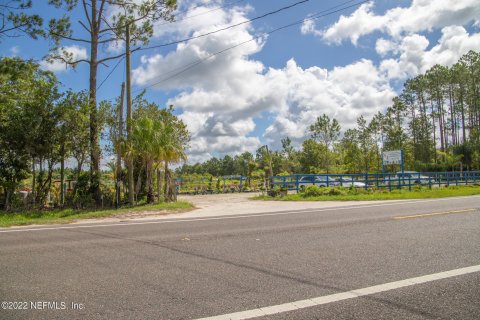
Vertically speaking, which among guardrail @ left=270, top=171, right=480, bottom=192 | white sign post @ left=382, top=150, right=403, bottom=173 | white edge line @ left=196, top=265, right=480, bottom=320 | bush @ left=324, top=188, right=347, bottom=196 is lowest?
white edge line @ left=196, top=265, right=480, bottom=320

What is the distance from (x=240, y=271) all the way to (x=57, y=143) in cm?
1542

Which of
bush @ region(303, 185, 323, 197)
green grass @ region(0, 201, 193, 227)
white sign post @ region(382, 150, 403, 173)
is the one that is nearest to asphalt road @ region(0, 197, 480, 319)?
green grass @ region(0, 201, 193, 227)

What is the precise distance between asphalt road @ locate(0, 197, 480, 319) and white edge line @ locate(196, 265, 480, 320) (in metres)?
0.07

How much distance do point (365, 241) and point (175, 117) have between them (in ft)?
71.5

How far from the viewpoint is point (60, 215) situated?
49.5ft

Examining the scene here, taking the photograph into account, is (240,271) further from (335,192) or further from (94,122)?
(335,192)

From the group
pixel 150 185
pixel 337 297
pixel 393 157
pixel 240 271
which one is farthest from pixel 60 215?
pixel 393 157

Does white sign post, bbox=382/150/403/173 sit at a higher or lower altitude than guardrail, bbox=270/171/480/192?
higher

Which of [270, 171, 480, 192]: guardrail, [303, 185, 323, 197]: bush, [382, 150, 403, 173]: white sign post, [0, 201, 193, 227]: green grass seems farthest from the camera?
[382, 150, 403, 173]: white sign post

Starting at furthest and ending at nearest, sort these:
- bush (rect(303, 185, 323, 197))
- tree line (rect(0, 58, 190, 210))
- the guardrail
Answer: the guardrail
bush (rect(303, 185, 323, 197))
tree line (rect(0, 58, 190, 210))

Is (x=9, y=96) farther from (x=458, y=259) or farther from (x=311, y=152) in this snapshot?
(x=311, y=152)

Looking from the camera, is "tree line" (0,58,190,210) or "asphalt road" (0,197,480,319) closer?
"asphalt road" (0,197,480,319)

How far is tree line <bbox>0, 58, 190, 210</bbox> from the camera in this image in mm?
16859

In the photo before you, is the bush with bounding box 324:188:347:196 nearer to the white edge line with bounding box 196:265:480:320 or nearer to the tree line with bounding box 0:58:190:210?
the tree line with bounding box 0:58:190:210
